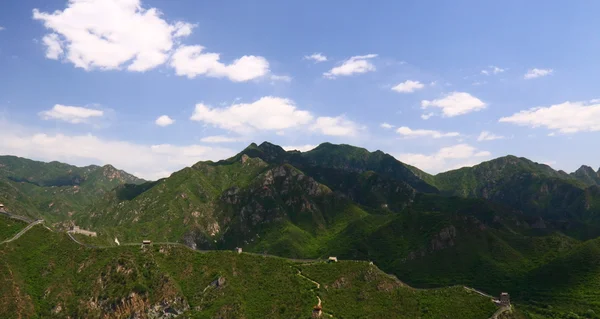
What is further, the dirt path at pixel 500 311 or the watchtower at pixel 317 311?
the watchtower at pixel 317 311

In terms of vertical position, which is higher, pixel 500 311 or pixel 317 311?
pixel 500 311

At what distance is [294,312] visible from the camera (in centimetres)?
18800

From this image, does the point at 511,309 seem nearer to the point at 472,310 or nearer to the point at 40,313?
the point at 472,310

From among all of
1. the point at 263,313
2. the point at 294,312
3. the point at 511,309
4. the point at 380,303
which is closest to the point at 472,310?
the point at 511,309

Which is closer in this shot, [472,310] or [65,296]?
[472,310]

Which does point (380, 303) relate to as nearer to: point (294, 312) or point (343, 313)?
point (343, 313)

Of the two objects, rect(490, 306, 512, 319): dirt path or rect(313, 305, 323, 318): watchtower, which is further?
rect(313, 305, 323, 318): watchtower

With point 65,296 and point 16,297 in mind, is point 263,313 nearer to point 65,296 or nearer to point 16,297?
point 65,296

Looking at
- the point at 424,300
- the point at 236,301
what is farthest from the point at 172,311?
the point at 424,300

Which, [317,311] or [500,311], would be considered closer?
[500,311]

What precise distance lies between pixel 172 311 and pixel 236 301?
30439 mm

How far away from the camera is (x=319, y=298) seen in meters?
196

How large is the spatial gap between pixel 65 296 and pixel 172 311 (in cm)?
5173

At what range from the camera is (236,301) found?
19912 cm
